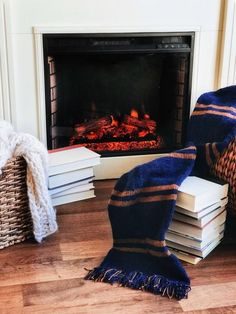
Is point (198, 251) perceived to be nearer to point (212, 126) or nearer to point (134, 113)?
point (212, 126)

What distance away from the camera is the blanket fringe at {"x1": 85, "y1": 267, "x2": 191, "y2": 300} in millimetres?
1630

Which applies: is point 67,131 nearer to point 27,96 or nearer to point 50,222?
point 27,96

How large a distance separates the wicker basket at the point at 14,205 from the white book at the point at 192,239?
0.57 m

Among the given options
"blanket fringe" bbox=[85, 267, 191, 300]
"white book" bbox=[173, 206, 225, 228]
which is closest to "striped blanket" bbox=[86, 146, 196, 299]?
"blanket fringe" bbox=[85, 267, 191, 300]

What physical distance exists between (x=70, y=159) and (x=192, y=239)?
2.51 ft

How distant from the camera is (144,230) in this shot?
1.74 meters

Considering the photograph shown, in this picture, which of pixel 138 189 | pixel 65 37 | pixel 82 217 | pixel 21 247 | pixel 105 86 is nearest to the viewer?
pixel 138 189

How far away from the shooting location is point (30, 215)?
6.39ft

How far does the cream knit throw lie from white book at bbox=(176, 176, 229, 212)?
53 centimetres

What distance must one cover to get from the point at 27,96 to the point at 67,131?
0.32 meters

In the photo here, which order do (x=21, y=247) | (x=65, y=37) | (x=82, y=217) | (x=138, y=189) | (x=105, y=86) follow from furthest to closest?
(x=105, y=86) → (x=65, y=37) → (x=82, y=217) → (x=21, y=247) → (x=138, y=189)

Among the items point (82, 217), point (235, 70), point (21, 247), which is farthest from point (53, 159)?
point (235, 70)

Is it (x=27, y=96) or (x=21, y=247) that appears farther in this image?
(x=27, y=96)

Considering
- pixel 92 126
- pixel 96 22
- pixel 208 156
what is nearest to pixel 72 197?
pixel 92 126
